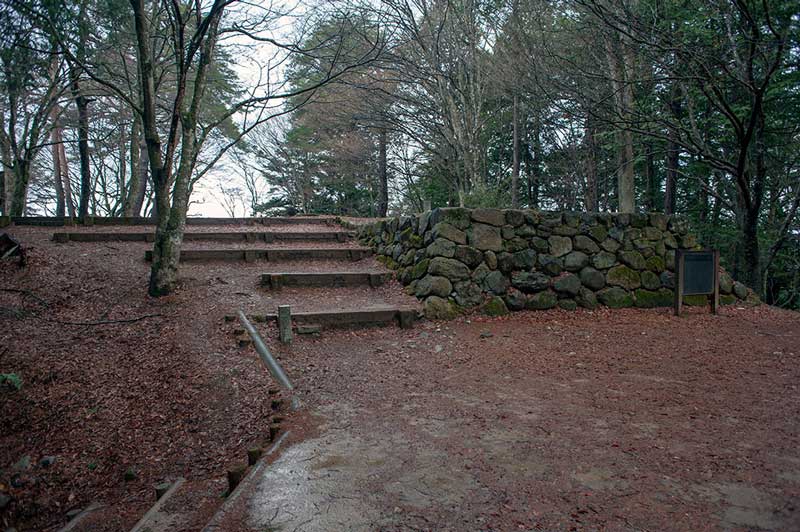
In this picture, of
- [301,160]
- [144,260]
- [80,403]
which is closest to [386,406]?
[80,403]

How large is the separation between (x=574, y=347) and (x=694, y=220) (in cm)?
775

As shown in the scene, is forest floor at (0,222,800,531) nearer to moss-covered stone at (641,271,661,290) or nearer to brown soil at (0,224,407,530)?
brown soil at (0,224,407,530)

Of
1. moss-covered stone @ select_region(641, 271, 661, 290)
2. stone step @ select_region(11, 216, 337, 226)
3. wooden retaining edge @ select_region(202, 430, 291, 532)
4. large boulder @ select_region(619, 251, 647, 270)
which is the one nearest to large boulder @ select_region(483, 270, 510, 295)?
large boulder @ select_region(619, 251, 647, 270)

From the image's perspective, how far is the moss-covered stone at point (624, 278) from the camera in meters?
6.39

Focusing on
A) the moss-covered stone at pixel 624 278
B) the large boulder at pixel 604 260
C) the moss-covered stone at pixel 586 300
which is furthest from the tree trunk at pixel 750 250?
the moss-covered stone at pixel 586 300

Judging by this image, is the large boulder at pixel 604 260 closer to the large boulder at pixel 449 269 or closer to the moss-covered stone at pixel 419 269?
the large boulder at pixel 449 269

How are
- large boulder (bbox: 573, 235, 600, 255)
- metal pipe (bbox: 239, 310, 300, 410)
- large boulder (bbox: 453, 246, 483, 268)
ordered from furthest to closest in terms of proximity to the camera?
large boulder (bbox: 573, 235, 600, 255) < large boulder (bbox: 453, 246, 483, 268) < metal pipe (bbox: 239, 310, 300, 410)

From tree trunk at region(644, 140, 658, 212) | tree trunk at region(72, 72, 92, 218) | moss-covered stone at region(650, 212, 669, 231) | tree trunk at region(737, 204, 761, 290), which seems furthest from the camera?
tree trunk at region(644, 140, 658, 212)

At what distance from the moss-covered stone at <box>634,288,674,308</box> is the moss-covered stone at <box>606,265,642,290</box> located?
13cm

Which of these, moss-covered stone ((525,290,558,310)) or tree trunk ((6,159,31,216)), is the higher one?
tree trunk ((6,159,31,216))

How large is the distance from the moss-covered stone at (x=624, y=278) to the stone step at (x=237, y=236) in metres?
4.91

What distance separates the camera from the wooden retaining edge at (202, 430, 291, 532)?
6.10ft

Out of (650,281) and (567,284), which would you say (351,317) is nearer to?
(567,284)

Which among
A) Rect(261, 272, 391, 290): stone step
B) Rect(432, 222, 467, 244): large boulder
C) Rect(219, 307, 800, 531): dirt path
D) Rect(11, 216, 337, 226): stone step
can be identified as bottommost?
Rect(219, 307, 800, 531): dirt path
